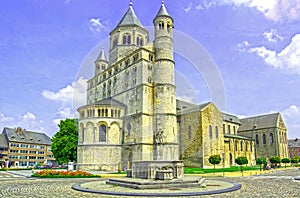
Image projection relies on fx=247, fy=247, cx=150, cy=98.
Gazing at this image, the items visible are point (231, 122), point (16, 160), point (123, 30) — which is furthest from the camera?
point (16, 160)

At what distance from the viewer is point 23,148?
80.8 m

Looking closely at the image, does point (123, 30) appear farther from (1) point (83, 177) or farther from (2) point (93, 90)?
(1) point (83, 177)

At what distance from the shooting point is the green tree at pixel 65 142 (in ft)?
149

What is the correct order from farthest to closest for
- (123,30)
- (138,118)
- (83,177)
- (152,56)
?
(123,30), (152,56), (138,118), (83,177)

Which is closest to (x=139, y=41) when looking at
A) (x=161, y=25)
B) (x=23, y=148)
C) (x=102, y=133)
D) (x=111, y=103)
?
(x=161, y=25)

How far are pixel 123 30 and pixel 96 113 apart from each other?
21.3m

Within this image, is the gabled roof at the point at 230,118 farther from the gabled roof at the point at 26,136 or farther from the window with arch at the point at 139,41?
the gabled roof at the point at 26,136

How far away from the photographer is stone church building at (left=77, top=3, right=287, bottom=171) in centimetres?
4197

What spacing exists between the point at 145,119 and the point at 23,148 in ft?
188

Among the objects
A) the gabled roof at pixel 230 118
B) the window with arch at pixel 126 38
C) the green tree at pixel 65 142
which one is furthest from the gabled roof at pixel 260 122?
the green tree at pixel 65 142

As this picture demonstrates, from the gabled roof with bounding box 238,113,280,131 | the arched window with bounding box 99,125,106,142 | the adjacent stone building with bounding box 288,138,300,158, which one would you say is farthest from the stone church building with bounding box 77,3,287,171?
the adjacent stone building with bounding box 288,138,300,158

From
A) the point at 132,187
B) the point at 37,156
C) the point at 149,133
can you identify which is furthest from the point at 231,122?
the point at 37,156

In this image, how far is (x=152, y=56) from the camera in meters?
46.7

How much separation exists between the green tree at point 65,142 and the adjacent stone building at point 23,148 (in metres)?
36.8
